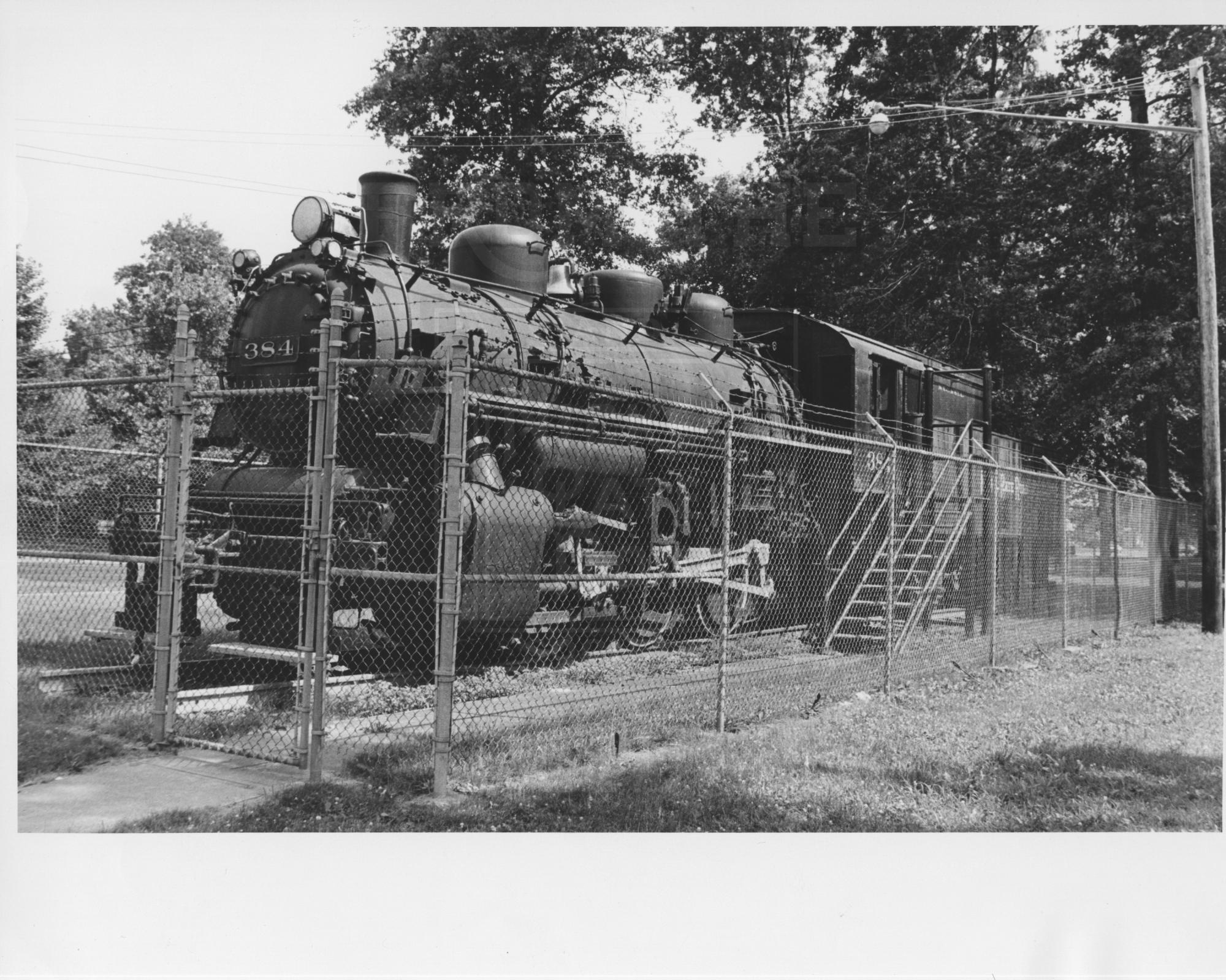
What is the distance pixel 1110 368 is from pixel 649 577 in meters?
12.1

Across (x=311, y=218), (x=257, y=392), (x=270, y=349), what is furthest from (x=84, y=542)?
(x=257, y=392)

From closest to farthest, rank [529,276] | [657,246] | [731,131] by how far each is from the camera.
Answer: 1. [529,276]
2. [731,131]
3. [657,246]

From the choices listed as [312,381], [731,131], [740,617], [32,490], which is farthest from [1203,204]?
[32,490]

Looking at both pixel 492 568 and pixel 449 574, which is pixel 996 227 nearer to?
pixel 492 568

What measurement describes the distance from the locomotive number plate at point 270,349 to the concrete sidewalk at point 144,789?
10.9ft

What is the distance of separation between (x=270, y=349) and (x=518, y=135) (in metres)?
15.1

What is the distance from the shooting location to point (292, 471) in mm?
7641

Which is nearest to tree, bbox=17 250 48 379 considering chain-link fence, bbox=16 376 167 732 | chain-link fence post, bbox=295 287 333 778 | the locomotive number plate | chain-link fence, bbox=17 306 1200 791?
chain-link fence, bbox=16 376 167 732

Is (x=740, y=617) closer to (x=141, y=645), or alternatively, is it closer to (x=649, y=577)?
(x=649, y=577)

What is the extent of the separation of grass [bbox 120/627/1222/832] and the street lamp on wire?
16.5ft

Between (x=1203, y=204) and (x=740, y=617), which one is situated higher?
(x=1203, y=204)

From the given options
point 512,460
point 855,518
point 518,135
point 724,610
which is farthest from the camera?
point 518,135

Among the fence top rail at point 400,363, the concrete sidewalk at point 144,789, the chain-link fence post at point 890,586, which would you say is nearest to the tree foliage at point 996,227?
the chain-link fence post at point 890,586

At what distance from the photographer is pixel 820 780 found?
20.1 ft
